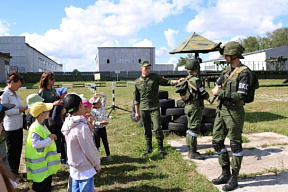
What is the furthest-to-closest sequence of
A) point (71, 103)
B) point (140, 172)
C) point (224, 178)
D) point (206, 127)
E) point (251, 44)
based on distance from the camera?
point (251, 44)
point (206, 127)
point (140, 172)
point (224, 178)
point (71, 103)

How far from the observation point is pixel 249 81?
3.64 m

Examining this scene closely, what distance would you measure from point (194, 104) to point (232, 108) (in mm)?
1326

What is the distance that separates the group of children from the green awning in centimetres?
539

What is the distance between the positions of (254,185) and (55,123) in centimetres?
364

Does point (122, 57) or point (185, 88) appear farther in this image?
point (122, 57)

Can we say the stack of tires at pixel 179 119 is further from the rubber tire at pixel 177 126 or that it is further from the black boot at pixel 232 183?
the black boot at pixel 232 183

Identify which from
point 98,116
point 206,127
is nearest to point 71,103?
point 98,116

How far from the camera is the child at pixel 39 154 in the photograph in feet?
10.8

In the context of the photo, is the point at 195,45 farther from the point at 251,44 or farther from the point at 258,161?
the point at 251,44

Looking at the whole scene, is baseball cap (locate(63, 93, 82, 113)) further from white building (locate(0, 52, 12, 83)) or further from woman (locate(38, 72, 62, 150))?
white building (locate(0, 52, 12, 83))

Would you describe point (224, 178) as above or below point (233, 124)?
below

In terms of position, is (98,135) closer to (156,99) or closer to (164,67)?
(156,99)

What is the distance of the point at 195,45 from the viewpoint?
9.06 metres

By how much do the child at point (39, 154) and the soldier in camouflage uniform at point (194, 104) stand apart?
2822mm
